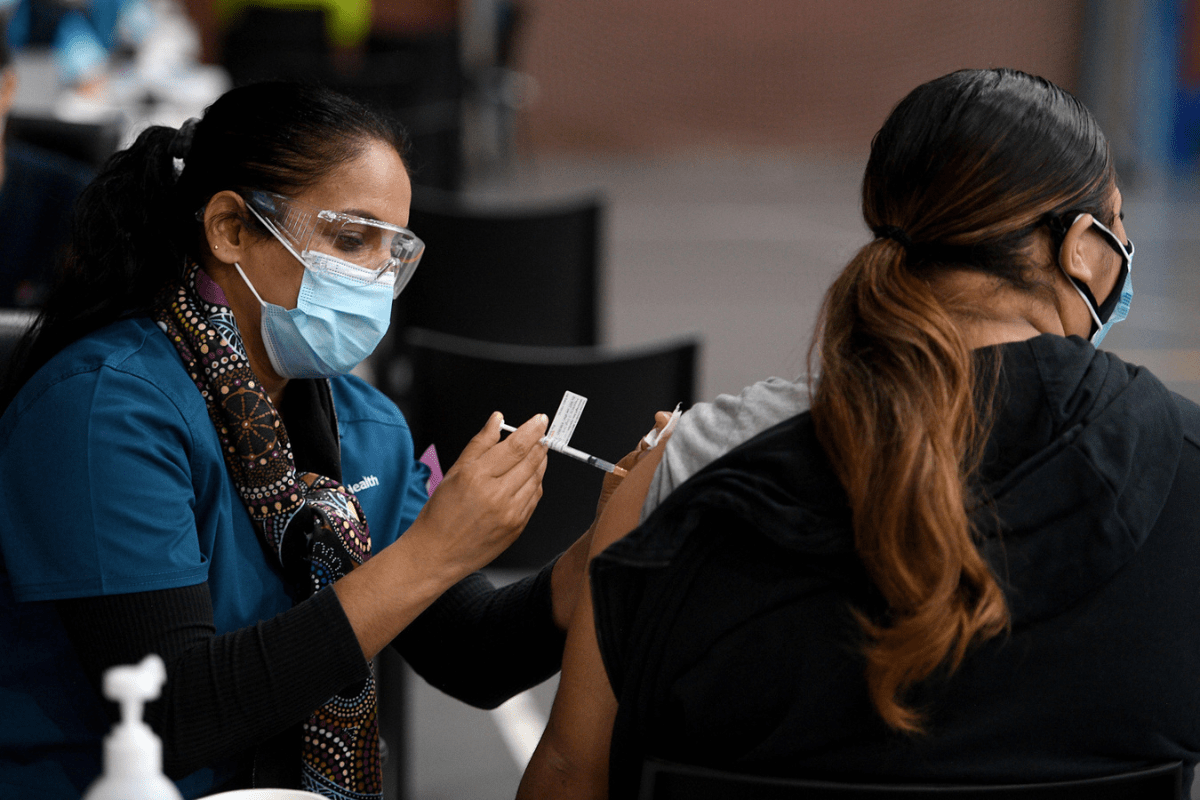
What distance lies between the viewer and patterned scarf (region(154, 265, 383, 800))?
3.99ft

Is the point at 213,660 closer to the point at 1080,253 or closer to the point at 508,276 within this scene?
the point at 1080,253

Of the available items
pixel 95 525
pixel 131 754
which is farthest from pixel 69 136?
pixel 131 754

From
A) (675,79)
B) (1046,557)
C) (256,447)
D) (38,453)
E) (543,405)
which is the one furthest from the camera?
(675,79)

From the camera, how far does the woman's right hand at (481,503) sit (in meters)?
1.14

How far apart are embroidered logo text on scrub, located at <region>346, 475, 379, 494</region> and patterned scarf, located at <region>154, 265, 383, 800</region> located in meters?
0.09

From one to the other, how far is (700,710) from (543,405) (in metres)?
1.20

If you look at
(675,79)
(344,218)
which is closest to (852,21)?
(675,79)

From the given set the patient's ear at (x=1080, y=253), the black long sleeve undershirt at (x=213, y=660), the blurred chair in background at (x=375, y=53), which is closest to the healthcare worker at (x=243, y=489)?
the black long sleeve undershirt at (x=213, y=660)

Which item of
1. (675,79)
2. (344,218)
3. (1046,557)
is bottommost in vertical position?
(675,79)

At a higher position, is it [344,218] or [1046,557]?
[344,218]

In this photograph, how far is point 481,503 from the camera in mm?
1147

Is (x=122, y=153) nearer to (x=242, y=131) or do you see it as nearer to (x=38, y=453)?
(x=242, y=131)

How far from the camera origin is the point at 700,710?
0.92m

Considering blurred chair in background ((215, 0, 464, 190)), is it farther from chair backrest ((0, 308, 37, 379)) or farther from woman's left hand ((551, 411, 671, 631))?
woman's left hand ((551, 411, 671, 631))
